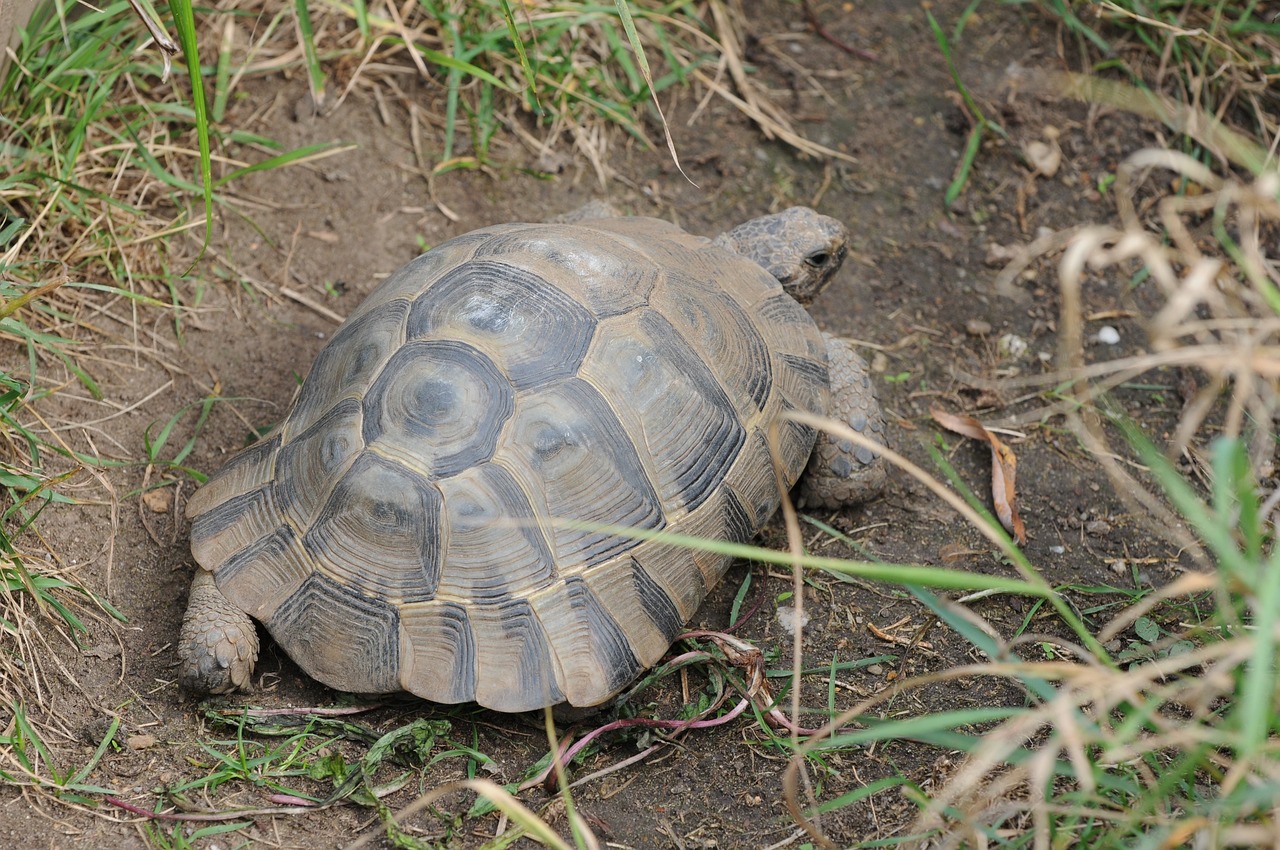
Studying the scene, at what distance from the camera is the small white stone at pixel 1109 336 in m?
3.76

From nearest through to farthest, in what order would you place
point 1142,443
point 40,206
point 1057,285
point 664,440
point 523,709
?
point 1142,443, point 523,709, point 664,440, point 40,206, point 1057,285

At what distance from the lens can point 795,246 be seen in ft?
11.4

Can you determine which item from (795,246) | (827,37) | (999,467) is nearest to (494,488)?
(795,246)

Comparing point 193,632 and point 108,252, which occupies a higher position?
point 108,252

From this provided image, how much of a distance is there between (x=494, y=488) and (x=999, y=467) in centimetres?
167

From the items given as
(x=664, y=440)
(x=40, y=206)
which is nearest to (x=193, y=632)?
(x=664, y=440)

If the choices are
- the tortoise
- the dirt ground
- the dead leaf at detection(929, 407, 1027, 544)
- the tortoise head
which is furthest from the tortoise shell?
the dead leaf at detection(929, 407, 1027, 544)

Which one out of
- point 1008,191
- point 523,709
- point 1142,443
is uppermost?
point 1142,443

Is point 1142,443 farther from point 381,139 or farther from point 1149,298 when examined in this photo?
point 381,139

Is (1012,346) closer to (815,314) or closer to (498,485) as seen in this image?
(815,314)

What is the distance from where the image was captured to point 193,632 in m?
2.50

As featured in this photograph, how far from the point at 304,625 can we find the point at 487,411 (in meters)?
0.67

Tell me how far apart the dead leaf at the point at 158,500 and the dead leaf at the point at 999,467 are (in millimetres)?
2337

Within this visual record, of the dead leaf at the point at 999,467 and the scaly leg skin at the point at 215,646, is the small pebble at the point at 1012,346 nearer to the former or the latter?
the dead leaf at the point at 999,467
